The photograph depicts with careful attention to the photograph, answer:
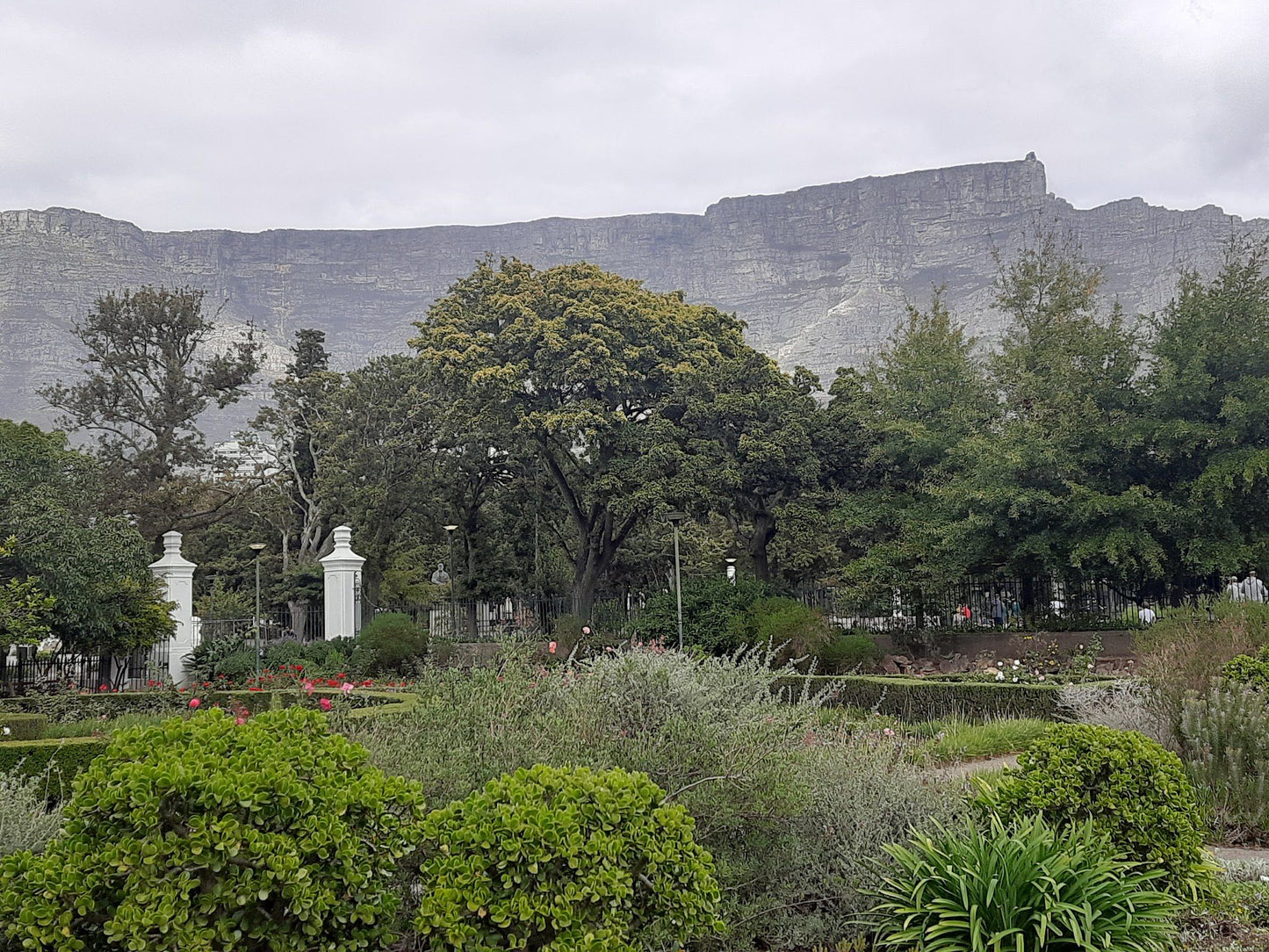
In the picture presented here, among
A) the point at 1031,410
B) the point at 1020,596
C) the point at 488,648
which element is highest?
the point at 1031,410

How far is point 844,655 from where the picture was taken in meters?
16.2

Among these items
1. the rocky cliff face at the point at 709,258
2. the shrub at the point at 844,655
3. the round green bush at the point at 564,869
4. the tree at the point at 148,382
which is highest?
the rocky cliff face at the point at 709,258

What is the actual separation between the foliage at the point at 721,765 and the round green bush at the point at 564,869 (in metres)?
0.65

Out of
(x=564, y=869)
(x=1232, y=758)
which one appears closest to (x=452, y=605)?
(x=1232, y=758)

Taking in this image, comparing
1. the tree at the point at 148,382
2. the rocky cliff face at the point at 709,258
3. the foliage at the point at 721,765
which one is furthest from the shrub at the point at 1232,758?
the rocky cliff face at the point at 709,258

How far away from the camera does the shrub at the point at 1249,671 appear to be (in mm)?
7441

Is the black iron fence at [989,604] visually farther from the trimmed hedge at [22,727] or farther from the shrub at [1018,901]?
the shrub at [1018,901]

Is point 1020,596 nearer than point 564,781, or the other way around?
point 564,781

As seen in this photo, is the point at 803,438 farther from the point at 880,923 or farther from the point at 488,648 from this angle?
the point at 880,923

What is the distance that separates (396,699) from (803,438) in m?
13.1

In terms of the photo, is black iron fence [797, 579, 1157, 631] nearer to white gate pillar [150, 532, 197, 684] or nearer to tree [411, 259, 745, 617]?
tree [411, 259, 745, 617]

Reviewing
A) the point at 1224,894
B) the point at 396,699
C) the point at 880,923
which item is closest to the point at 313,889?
the point at 880,923

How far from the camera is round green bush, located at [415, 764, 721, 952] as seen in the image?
118 inches

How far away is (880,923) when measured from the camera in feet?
12.6
